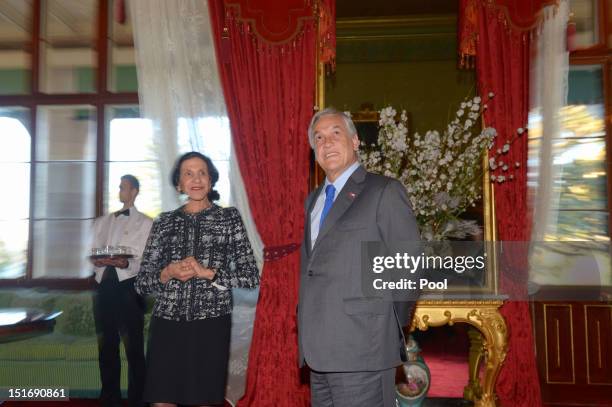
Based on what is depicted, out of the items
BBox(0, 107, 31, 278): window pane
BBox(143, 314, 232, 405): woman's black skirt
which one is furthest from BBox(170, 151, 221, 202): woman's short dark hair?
BBox(0, 107, 31, 278): window pane

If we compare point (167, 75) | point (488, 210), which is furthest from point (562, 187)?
point (167, 75)

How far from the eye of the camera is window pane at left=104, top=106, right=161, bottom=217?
3971 millimetres

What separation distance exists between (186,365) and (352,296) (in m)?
0.93

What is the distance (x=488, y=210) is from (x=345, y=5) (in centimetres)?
235

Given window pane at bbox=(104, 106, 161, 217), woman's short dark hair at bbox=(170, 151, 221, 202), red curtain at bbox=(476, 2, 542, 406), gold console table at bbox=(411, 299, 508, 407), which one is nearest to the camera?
→ woman's short dark hair at bbox=(170, 151, 221, 202)

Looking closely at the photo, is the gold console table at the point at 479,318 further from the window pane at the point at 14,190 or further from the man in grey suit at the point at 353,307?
the window pane at the point at 14,190

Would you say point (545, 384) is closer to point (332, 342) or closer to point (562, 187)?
point (562, 187)

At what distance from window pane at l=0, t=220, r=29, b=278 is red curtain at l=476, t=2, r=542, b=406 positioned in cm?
348

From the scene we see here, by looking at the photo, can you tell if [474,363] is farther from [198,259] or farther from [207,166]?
[207,166]

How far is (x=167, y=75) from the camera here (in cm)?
384

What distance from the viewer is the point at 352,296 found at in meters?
1.84

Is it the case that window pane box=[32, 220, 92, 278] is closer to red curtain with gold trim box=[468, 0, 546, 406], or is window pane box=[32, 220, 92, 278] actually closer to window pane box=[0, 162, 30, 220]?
window pane box=[0, 162, 30, 220]

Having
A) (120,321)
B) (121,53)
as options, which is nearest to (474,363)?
(120,321)

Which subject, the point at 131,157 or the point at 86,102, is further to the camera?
the point at 86,102
